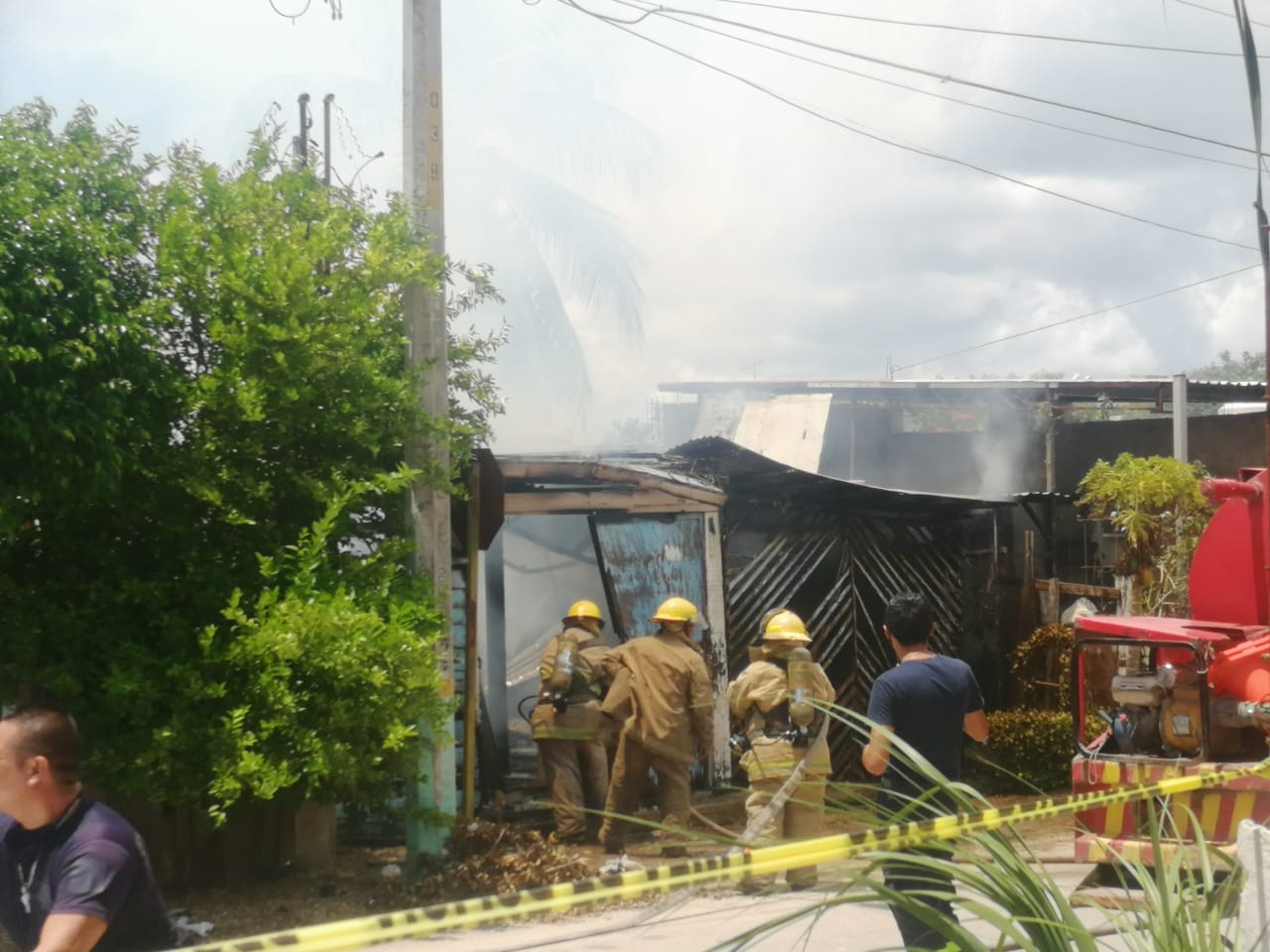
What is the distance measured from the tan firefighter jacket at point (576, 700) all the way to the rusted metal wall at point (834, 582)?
7.20 feet

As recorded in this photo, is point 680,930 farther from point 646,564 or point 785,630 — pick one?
point 646,564

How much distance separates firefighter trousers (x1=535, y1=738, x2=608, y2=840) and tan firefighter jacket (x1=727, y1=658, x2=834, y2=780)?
1619 millimetres

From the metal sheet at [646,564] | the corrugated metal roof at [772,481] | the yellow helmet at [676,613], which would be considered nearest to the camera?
the yellow helmet at [676,613]

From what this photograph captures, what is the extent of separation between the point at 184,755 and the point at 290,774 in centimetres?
55

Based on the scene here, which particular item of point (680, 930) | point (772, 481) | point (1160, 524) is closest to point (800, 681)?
point (680, 930)

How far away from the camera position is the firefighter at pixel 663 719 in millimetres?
8469

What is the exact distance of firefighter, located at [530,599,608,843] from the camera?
889 cm

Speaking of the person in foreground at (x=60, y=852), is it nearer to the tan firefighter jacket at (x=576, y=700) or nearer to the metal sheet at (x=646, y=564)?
the tan firefighter jacket at (x=576, y=700)

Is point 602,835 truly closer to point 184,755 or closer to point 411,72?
point 184,755

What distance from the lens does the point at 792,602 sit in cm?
1157

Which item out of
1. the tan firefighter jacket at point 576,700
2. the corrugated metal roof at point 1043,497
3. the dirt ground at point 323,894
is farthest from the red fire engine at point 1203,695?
the corrugated metal roof at point 1043,497

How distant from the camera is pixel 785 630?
308 inches

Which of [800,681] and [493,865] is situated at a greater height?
[800,681]

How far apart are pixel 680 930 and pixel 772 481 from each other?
5.34m
